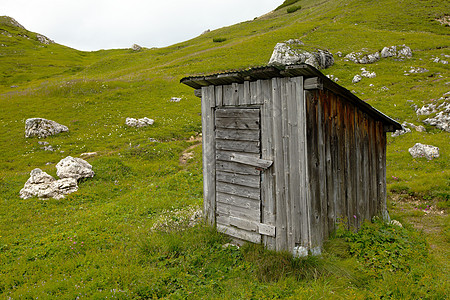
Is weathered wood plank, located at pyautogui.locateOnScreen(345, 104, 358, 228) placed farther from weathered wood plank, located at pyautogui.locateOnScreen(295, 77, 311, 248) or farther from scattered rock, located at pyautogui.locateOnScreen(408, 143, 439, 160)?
scattered rock, located at pyautogui.locateOnScreen(408, 143, 439, 160)

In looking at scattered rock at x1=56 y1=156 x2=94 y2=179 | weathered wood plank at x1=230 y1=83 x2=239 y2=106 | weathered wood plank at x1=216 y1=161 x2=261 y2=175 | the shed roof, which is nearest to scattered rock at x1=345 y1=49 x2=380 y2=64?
the shed roof

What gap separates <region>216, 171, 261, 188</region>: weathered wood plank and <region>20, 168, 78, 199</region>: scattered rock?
28.2ft

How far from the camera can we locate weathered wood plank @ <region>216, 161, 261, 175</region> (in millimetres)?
7535

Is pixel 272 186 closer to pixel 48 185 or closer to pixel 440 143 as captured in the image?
pixel 48 185

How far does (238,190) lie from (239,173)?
1.50 feet

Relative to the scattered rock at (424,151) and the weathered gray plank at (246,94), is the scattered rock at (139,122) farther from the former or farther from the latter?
the scattered rock at (424,151)

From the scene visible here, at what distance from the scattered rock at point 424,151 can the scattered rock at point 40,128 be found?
24.3 metres

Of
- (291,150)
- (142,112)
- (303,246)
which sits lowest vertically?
(303,246)

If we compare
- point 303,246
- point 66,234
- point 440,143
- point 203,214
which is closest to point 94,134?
point 66,234

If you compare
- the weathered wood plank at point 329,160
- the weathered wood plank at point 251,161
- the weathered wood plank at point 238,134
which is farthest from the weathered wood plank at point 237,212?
the weathered wood plank at point 238,134

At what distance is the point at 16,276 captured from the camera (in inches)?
271

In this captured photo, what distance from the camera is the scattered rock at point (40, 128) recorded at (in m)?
22.5

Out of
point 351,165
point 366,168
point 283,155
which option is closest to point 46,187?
point 283,155

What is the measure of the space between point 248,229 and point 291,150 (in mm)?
2308
